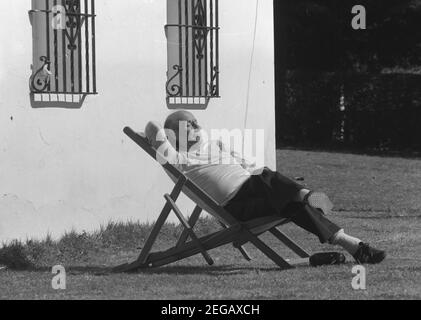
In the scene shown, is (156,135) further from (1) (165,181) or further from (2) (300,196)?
(1) (165,181)

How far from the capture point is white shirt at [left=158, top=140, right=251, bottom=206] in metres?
8.91

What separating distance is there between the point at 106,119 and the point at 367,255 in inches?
121

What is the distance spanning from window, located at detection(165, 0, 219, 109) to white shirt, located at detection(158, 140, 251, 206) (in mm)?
2383

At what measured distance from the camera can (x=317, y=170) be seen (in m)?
18.2

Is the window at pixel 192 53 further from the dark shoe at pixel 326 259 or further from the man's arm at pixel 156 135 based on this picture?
the dark shoe at pixel 326 259

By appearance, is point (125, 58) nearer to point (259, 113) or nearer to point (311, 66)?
point (259, 113)

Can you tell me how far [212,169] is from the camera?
9.07 m

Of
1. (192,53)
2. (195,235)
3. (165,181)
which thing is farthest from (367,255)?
(192,53)

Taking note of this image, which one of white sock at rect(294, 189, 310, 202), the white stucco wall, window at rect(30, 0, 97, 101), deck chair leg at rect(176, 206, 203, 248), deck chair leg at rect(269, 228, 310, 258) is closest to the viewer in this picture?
white sock at rect(294, 189, 310, 202)

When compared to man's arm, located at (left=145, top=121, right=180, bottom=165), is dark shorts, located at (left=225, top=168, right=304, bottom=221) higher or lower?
lower

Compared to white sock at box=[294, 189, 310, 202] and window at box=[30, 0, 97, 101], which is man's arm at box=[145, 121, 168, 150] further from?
window at box=[30, 0, 97, 101]

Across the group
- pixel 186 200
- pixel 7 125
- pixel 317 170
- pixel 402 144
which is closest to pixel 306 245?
pixel 186 200

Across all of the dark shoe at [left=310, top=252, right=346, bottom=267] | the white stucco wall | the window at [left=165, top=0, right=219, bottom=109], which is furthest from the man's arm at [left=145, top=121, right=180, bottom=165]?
the window at [left=165, top=0, right=219, bottom=109]


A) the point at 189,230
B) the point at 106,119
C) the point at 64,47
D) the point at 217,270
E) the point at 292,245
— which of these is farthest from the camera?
the point at 106,119
